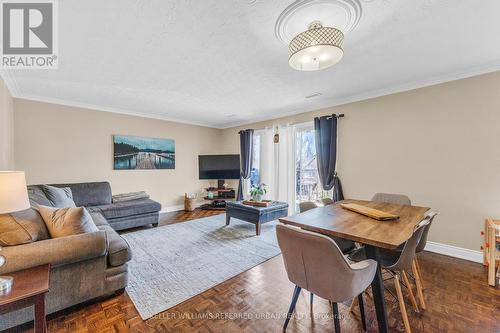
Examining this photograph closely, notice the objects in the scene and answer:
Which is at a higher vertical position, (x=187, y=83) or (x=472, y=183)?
(x=187, y=83)

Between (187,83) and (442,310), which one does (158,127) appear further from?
(442,310)

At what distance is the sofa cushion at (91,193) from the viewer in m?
3.77

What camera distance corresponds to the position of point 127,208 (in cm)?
377

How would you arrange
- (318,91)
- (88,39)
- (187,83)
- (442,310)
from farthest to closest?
1. (318,91)
2. (187,83)
3. (88,39)
4. (442,310)

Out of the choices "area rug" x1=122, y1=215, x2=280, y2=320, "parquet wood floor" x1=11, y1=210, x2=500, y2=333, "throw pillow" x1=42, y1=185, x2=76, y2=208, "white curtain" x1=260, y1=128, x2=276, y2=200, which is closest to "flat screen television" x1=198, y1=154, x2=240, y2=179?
"white curtain" x1=260, y1=128, x2=276, y2=200

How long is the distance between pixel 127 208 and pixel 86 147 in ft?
5.42

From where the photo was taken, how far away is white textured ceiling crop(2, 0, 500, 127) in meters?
1.67

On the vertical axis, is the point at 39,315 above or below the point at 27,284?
below

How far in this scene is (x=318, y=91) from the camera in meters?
3.50

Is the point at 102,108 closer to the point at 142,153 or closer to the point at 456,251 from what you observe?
the point at 142,153

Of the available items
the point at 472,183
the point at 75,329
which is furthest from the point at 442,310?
the point at 75,329

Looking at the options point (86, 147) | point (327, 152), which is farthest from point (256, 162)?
point (86, 147)

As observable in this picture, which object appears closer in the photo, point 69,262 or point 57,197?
point 69,262

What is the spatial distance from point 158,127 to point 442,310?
5.72 meters
